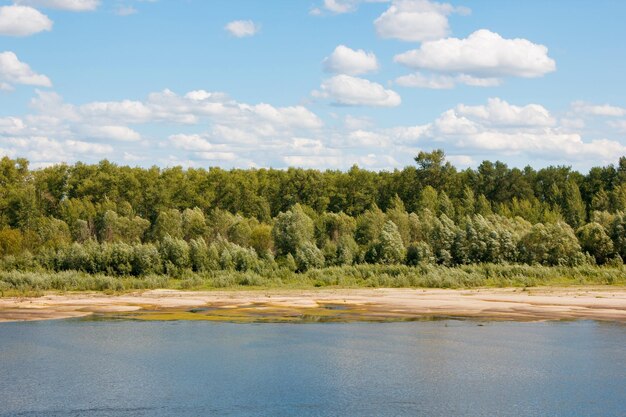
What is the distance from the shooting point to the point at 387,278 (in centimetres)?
5925

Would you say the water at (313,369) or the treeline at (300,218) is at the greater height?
the treeline at (300,218)

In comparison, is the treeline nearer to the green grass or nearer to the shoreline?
the green grass

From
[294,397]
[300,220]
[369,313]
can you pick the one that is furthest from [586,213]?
[294,397]

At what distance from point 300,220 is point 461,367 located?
42.1 metres

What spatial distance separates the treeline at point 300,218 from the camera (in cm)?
6441

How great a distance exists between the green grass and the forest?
0.14 m

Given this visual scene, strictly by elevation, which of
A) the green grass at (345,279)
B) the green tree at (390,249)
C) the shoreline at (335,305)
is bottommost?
the shoreline at (335,305)

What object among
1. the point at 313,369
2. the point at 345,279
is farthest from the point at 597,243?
the point at 313,369

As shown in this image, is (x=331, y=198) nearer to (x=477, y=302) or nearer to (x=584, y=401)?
(x=477, y=302)

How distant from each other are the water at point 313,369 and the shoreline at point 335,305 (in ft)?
9.55

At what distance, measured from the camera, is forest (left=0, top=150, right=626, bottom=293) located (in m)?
61.3

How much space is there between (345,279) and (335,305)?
13273 millimetres

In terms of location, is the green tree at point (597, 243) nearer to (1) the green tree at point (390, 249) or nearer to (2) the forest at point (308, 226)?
(2) the forest at point (308, 226)

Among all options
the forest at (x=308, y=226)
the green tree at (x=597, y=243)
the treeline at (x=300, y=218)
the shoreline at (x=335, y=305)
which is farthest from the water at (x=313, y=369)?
the green tree at (x=597, y=243)
